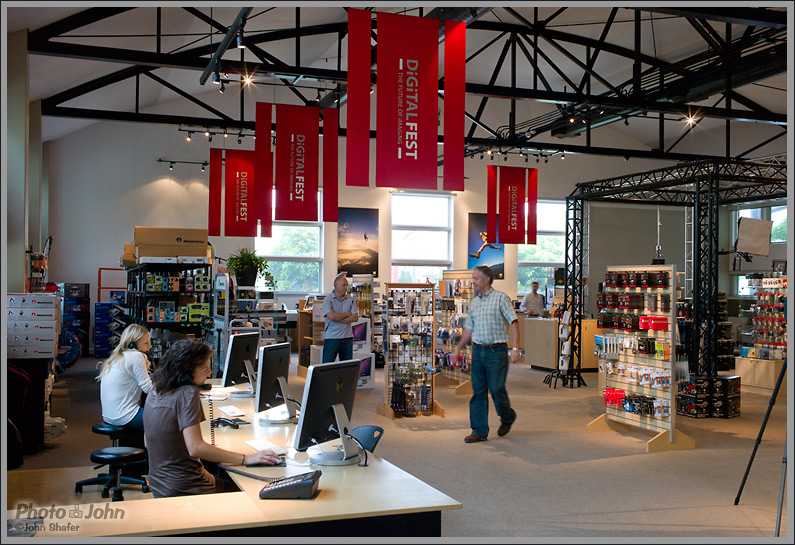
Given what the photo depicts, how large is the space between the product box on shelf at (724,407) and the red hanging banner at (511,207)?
16.4 ft

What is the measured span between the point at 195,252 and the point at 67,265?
754 centimetres

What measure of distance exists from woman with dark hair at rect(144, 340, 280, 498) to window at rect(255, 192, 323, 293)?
13704mm

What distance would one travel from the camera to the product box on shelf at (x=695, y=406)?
845 cm

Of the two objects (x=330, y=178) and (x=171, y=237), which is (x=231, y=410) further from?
(x=171, y=237)

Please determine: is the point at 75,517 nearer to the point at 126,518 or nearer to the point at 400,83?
the point at 126,518

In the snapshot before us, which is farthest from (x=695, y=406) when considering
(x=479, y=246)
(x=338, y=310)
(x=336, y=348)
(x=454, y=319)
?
(x=479, y=246)

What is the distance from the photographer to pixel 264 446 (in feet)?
12.0

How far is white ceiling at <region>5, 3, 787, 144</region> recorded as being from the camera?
893cm

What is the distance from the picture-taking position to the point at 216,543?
6.77 ft

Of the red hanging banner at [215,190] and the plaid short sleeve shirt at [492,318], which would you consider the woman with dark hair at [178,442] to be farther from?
the red hanging banner at [215,190]

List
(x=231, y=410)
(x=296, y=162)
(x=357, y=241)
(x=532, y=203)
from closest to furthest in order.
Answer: (x=231, y=410)
(x=296, y=162)
(x=532, y=203)
(x=357, y=241)

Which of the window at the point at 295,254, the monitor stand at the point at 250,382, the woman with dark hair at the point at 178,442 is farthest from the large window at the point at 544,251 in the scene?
the woman with dark hair at the point at 178,442

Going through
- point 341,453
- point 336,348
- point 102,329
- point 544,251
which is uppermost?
point 544,251

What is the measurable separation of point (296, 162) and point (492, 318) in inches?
128
